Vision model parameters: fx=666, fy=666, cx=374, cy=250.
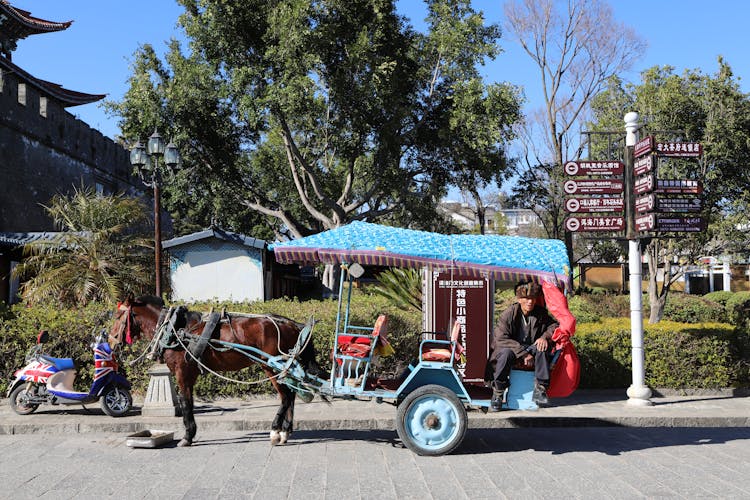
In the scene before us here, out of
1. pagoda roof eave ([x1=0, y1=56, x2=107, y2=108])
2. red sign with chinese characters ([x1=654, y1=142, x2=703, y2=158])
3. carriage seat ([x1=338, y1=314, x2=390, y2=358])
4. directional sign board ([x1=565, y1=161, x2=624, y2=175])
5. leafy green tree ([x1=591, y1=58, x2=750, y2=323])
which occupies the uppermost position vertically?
pagoda roof eave ([x1=0, y1=56, x2=107, y2=108])

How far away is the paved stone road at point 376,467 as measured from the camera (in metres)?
5.98

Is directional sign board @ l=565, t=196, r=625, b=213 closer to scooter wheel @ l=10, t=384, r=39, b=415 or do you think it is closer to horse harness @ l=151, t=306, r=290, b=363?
horse harness @ l=151, t=306, r=290, b=363

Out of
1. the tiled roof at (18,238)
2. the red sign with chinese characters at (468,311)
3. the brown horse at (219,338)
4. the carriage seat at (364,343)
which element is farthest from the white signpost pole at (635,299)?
the tiled roof at (18,238)

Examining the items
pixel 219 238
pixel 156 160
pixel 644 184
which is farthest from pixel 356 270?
pixel 219 238

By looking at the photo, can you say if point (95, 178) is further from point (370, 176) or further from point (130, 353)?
point (130, 353)

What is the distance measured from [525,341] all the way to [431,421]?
1.59 meters

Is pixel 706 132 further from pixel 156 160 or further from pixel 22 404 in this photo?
pixel 22 404

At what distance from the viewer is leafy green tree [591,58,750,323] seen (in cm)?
1900

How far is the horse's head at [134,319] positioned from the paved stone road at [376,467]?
1.32 metres

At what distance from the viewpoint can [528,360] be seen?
24.7ft

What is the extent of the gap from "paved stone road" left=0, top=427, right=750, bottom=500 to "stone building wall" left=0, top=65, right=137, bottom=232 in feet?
48.5

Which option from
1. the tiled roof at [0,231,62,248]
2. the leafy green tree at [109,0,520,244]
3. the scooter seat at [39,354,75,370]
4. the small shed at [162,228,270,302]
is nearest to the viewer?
the scooter seat at [39,354,75,370]

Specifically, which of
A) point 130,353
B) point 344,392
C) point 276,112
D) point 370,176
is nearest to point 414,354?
point 344,392

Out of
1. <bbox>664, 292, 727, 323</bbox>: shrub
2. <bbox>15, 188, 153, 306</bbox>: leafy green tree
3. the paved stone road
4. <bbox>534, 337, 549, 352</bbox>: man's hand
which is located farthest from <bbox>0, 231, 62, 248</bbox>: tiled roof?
<bbox>664, 292, 727, 323</bbox>: shrub
